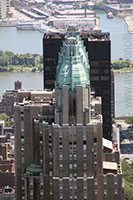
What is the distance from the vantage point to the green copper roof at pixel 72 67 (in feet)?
193

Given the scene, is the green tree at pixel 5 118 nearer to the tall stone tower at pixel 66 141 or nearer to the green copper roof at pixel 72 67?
the tall stone tower at pixel 66 141

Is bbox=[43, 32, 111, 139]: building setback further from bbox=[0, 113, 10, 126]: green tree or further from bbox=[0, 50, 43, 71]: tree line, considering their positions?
bbox=[0, 50, 43, 71]: tree line

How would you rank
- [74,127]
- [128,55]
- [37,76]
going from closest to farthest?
[74,127]
[37,76]
[128,55]

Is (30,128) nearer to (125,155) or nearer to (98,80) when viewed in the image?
(98,80)

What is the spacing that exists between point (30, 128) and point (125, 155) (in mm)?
65792

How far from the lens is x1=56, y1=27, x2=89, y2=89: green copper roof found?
193 feet

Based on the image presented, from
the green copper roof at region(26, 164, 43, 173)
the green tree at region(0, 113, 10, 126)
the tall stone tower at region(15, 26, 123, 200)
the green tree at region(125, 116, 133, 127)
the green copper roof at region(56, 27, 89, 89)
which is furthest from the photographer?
the green tree at region(125, 116, 133, 127)

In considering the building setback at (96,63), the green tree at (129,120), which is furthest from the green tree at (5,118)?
the building setback at (96,63)

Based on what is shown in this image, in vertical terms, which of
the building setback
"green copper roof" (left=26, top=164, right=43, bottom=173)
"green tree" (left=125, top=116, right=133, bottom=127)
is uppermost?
the building setback

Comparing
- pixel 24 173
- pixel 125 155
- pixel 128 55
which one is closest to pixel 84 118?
pixel 24 173

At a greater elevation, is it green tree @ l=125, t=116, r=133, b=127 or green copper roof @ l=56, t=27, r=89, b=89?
green copper roof @ l=56, t=27, r=89, b=89

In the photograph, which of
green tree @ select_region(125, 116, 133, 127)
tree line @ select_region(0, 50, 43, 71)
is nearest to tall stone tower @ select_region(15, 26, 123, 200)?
green tree @ select_region(125, 116, 133, 127)

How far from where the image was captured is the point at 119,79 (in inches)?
6978

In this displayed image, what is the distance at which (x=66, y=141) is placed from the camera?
5931 centimetres
